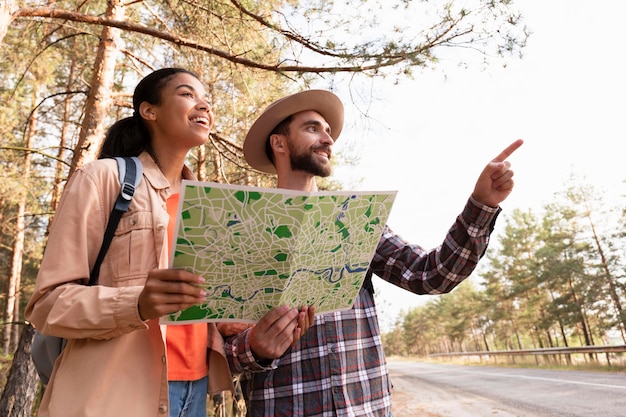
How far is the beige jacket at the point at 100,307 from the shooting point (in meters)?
1.22

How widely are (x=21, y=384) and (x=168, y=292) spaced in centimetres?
444

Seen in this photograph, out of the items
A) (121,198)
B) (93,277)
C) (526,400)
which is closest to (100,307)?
(93,277)

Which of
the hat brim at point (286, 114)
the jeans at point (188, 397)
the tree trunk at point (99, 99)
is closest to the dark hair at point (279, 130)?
the hat brim at point (286, 114)

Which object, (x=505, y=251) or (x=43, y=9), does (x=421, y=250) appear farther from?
(x=505, y=251)

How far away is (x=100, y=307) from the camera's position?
47.5 inches

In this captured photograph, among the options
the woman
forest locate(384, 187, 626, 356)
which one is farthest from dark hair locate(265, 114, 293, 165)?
forest locate(384, 187, 626, 356)

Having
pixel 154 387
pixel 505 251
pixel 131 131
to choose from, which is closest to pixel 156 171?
pixel 131 131

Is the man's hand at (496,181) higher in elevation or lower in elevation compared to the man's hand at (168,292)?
higher

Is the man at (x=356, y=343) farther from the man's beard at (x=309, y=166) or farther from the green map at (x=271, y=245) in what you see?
the green map at (x=271, y=245)

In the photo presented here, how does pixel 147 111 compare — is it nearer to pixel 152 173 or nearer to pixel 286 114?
pixel 152 173

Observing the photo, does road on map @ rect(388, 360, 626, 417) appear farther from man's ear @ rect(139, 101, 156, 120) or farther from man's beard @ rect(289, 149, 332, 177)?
man's ear @ rect(139, 101, 156, 120)

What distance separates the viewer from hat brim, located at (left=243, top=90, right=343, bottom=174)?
2363 millimetres

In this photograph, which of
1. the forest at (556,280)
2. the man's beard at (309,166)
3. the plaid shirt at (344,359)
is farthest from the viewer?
the forest at (556,280)

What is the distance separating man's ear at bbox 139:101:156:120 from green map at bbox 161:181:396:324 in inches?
37.8
